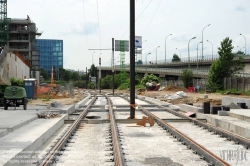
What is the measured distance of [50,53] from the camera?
165 meters

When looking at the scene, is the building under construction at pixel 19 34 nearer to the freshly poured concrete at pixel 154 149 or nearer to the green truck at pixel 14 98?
the green truck at pixel 14 98

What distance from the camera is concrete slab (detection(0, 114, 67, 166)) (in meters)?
8.04

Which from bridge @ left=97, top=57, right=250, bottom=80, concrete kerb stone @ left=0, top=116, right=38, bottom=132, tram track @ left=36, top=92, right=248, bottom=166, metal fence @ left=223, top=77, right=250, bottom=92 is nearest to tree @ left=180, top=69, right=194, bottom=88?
bridge @ left=97, top=57, right=250, bottom=80

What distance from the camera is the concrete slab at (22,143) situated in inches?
316

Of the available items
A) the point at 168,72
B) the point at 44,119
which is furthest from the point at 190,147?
the point at 168,72

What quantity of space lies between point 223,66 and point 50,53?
400 feet

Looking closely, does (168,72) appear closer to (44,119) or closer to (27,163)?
(44,119)

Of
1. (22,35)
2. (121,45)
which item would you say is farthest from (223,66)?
(22,35)

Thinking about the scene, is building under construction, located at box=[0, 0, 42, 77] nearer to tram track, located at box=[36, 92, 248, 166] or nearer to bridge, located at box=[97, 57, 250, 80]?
bridge, located at box=[97, 57, 250, 80]

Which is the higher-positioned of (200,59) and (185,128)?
(200,59)

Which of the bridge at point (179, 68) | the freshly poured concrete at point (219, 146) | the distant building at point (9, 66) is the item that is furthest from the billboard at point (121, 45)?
the freshly poured concrete at point (219, 146)

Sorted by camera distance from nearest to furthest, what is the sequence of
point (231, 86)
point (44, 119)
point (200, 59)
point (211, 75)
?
point (44, 119)
point (231, 86)
point (211, 75)
point (200, 59)

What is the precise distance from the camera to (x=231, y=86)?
168 feet

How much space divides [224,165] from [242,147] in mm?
3164
